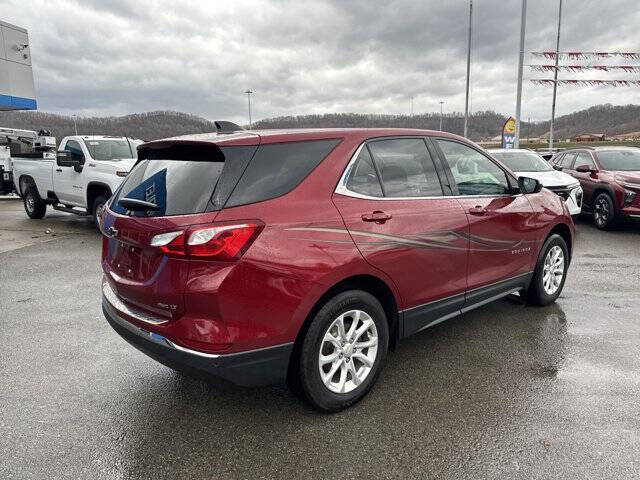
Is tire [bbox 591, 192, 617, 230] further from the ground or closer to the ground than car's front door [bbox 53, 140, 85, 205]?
closer to the ground

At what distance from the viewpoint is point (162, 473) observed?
2.45 m

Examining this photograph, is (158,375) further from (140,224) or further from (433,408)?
(433,408)

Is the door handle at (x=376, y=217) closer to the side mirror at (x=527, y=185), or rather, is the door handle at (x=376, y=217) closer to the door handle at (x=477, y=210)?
the door handle at (x=477, y=210)

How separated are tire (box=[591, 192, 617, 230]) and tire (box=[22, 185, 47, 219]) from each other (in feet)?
40.2

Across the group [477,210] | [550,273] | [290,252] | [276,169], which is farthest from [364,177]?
[550,273]

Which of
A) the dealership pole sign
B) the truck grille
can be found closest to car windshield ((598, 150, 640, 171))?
the truck grille

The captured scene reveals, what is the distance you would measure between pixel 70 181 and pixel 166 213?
869 centimetres

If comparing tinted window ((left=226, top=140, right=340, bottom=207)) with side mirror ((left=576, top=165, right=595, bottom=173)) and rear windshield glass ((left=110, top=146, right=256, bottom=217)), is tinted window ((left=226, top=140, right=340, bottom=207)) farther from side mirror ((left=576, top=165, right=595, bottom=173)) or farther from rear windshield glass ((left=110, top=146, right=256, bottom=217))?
side mirror ((left=576, top=165, right=595, bottom=173))

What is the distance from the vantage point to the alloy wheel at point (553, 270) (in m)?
4.83

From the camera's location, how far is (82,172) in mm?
9672

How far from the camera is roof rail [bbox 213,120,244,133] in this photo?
3234 mm

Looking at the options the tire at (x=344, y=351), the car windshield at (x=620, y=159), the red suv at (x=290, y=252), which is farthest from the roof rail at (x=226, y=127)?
the car windshield at (x=620, y=159)

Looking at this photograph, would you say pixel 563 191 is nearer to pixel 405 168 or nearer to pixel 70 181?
pixel 405 168

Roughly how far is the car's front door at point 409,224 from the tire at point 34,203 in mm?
10746
